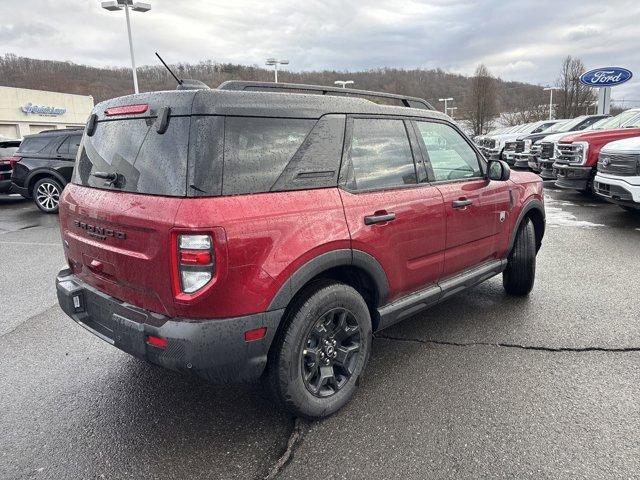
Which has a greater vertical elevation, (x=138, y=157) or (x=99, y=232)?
(x=138, y=157)

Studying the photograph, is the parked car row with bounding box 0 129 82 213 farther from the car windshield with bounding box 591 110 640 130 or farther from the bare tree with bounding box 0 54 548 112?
the bare tree with bounding box 0 54 548 112

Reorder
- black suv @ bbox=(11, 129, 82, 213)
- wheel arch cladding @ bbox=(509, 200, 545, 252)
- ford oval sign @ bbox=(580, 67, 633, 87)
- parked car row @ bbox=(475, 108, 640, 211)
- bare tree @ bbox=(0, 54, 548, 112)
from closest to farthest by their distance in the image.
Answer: wheel arch cladding @ bbox=(509, 200, 545, 252)
parked car row @ bbox=(475, 108, 640, 211)
black suv @ bbox=(11, 129, 82, 213)
ford oval sign @ bbox=(580, 67, 633, 87)
bare tree @ bbox=(0, 54, 548, 112)

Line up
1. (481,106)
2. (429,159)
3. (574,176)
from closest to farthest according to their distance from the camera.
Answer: (429,159) < (574,176) < (481,106)

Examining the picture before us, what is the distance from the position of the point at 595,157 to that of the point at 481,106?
41651mm

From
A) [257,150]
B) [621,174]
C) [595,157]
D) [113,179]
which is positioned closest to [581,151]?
[595,157]

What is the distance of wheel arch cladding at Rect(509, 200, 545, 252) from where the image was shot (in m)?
4.25

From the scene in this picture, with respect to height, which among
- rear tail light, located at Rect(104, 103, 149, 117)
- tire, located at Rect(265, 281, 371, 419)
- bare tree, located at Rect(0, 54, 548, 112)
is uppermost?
bare tree, located at Rect(0, 54, 548, 112)

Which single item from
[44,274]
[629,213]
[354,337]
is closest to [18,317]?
[44,274]

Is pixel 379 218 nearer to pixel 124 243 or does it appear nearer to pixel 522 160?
pixel 124 243

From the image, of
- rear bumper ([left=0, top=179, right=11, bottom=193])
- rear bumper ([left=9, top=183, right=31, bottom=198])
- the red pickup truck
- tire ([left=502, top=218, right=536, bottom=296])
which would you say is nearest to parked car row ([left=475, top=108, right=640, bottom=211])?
the red pickup truck

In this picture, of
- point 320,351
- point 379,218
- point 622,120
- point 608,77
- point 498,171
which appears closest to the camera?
point 320,351

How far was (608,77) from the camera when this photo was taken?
72.2 ft

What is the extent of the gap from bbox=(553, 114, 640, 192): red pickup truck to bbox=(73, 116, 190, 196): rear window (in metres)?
10.0

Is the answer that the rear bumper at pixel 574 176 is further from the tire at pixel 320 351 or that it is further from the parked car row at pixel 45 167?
the parked car row at pixel 45 167
